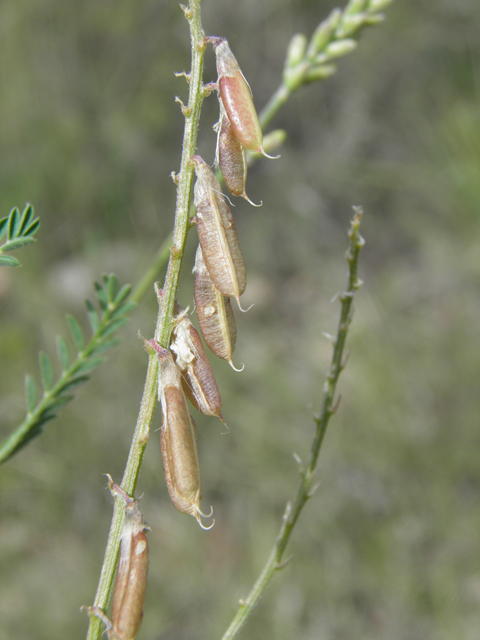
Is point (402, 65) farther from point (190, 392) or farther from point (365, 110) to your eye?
point (190, 392)

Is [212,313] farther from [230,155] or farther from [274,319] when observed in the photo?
[274,319]

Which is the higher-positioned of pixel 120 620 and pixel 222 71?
pixel 222 71

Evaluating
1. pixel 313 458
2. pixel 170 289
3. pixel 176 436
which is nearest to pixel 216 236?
pixel 170 289

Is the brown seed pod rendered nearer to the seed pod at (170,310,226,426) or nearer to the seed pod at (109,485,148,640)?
the seed pod at (170,310,226,426)

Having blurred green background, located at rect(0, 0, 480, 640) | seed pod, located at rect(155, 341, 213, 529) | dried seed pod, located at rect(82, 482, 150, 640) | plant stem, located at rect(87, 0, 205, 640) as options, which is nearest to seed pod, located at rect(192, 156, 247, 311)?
plant stem, located at rect(87, 0, 205, 640)

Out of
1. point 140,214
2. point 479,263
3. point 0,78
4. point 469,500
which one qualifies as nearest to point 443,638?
point 469,500

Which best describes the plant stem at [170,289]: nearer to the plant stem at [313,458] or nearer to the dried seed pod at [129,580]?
the dried seed pod at [129,580]
